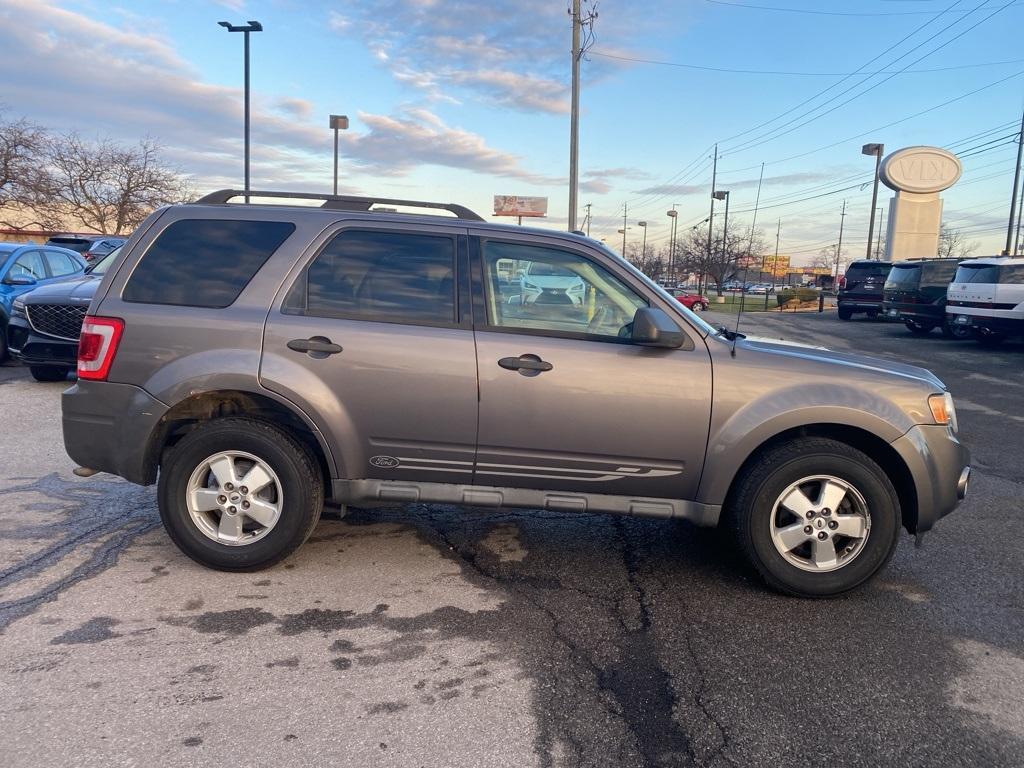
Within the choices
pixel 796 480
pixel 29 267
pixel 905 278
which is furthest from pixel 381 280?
pixel 905 278

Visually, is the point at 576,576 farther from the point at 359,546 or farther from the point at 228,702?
the point at 228,702

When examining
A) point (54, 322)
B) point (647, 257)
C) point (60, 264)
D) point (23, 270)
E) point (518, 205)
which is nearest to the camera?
point (54, 322)

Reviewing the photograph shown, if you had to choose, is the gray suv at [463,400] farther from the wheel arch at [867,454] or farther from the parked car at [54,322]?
the parked car at [54,322]

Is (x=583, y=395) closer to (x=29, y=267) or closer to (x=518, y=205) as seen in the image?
(x=29, y=267)

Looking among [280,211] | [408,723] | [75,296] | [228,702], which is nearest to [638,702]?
[408,723]

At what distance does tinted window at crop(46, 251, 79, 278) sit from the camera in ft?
38.9

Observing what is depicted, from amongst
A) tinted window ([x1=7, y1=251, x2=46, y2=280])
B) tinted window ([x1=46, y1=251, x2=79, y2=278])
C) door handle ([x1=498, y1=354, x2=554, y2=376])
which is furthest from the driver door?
tinted window ([x1=46, y1=251, x2=79, y2=278])

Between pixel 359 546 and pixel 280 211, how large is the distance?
1.99 metres

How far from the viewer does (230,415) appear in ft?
13.6

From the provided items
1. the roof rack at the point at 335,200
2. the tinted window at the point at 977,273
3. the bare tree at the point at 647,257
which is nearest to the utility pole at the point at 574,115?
the tinted window at the point at 977,273

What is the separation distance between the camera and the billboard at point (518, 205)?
31.3 metres

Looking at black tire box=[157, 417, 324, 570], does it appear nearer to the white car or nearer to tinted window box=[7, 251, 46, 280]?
the white car

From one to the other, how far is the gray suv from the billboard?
27.2m

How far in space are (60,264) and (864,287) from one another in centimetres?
2489
